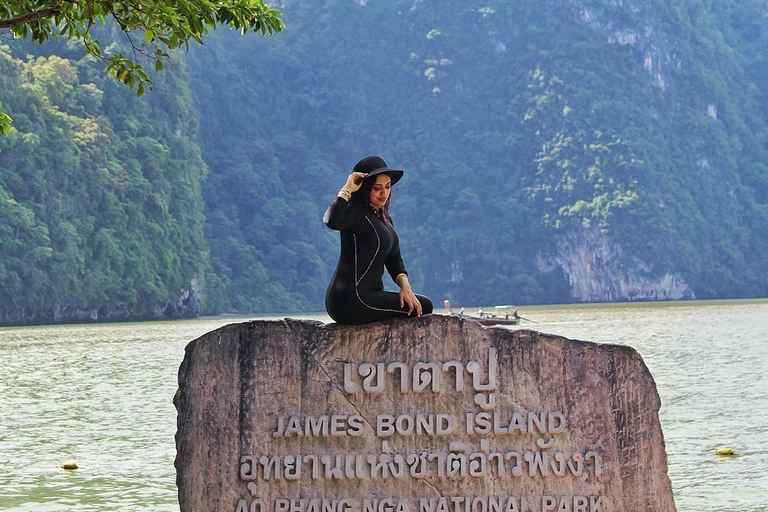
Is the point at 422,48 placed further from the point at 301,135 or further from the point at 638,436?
the point at 638,436

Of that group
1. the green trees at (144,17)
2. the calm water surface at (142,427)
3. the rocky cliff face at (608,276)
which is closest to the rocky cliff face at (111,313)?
the calm water surface at (142,427)

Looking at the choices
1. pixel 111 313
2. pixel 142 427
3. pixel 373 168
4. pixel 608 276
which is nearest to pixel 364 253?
pixel 373 168

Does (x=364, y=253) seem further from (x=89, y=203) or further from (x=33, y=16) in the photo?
(x=89, y=203)

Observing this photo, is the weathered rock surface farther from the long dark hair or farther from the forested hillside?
the forested hillside

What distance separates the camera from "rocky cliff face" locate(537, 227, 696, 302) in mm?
95438

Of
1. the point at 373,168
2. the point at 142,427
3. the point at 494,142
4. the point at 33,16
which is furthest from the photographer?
the point at 494,142

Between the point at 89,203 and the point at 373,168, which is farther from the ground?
the point at 89,203

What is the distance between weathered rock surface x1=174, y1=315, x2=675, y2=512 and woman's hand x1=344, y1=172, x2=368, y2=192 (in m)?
0.68

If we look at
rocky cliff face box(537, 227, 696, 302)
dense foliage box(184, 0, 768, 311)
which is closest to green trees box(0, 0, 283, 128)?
dense foliage box(184, 0, 768, 311)

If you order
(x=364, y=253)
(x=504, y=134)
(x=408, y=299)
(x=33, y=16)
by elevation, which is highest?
(x=504, y=134)

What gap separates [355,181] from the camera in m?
5.66

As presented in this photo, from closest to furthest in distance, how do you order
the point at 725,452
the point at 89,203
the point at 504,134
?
1. the point at 725,452
2. the point at 89,203
3. the point at 504,134

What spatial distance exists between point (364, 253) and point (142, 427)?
7.17 meters

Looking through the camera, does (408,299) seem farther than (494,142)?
No
